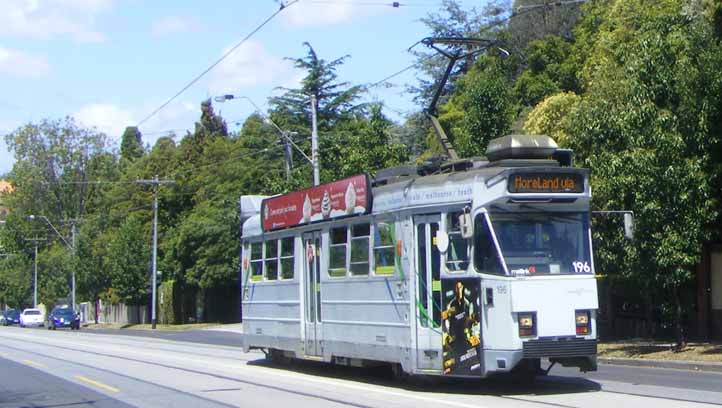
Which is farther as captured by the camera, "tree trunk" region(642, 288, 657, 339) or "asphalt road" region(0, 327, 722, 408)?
"tree trunk" region(642, 288, 657, 339)

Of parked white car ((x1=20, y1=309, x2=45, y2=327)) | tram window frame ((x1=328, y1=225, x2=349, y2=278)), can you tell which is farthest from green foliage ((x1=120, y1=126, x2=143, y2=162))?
tram window frame ((x1=328, y1=225, x2=349, y2=278))

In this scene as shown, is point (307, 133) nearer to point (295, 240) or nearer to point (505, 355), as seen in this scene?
point (295, 240)

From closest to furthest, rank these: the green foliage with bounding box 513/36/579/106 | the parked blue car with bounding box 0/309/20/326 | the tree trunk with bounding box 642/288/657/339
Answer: the tree trunk with bounding box 642/288/657/339 < the green foliage with bounding box 513/36/579/106 < the parked blue car with bounding box 0/309/20/326

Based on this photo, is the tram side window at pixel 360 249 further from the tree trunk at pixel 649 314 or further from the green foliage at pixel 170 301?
the green foliage at pixel 170 301

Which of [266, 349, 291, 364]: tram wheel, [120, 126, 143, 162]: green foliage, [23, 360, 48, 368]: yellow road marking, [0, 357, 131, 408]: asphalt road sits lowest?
[0, 357, 131, 408]: asphalt road

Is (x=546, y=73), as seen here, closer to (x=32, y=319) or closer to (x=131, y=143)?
(x=32, y=319)

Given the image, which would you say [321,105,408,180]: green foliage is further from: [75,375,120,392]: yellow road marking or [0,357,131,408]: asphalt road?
[75,375,120,392]: yellow road marking

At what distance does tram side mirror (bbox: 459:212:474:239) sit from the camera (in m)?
13.9

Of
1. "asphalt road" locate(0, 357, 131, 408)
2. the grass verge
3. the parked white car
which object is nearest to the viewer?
"asphalt road" locate(0, 357, 131, 408)

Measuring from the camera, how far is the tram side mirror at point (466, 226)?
546 inches

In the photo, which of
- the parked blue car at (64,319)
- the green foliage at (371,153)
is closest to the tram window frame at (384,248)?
the green foliage at (371,153)

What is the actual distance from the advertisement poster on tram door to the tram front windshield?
67 cm

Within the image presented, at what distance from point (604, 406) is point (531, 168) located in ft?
11.2

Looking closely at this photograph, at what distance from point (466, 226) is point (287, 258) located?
6744mm
